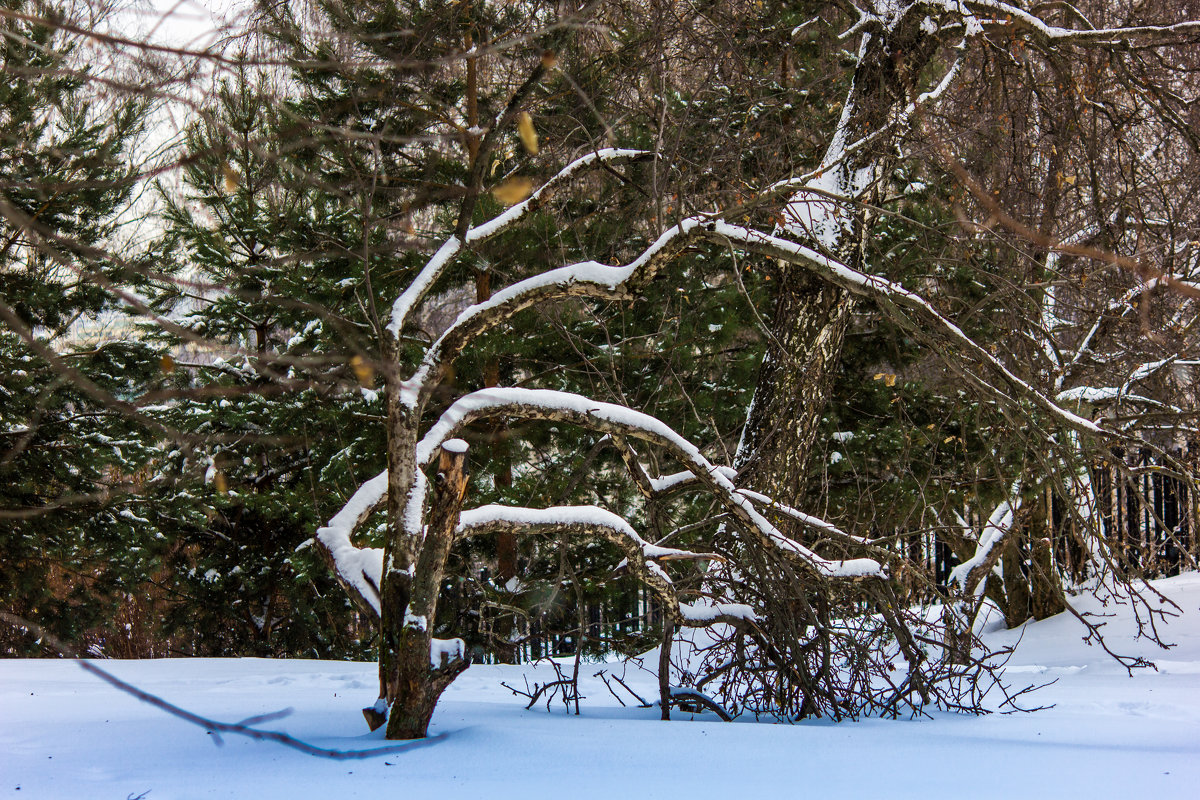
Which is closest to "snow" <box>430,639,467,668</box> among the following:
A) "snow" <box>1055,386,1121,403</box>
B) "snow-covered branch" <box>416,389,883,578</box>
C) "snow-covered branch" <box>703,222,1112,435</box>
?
"snow-covered branch" <box>416,389,883,578</box>

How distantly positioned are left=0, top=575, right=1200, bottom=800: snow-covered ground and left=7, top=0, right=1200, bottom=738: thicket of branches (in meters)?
0.47

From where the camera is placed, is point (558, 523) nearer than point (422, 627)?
No

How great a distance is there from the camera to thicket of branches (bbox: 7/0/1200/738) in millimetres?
3900

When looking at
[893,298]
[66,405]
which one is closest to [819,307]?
[893,298]

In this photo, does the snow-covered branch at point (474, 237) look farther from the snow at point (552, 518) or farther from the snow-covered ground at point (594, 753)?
the snow-covered ground at point (594, 753)

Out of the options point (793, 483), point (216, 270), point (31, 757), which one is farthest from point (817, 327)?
point (216, 270)

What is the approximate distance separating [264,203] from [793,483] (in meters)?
7.59

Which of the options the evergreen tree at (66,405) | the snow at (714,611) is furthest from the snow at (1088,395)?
the evergreen tree at (66,405)

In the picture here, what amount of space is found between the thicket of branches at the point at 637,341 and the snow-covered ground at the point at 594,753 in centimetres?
47

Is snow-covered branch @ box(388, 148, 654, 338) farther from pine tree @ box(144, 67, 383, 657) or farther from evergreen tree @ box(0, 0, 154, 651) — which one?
evergreen tree @ box(0, 0, 154, 651)

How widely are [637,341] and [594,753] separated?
18.5 feet

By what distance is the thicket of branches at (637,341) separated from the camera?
3.90m

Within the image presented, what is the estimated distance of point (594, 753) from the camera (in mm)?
3020

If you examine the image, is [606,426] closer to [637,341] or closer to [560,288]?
[560,288]
